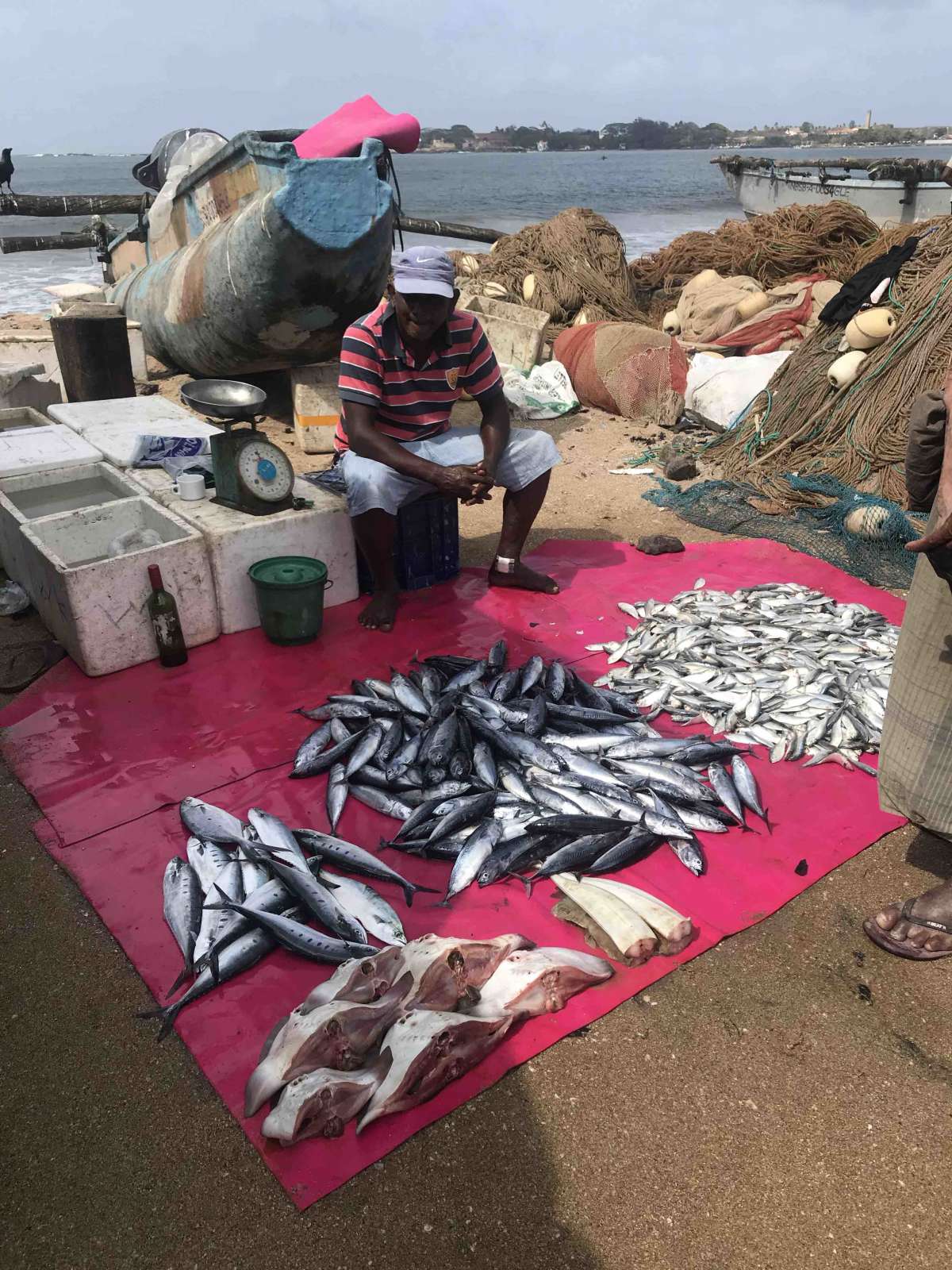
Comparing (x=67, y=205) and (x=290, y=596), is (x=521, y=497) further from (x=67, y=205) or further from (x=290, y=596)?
(x=67, y=205)

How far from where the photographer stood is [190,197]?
9.45 metres

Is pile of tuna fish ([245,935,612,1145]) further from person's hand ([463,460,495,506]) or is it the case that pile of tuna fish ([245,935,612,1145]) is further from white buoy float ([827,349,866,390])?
white buoy float ([827,349,866,390])

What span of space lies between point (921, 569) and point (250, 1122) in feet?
8.83

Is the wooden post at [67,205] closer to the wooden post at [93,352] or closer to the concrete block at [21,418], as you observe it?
the wooden post at [93,352]

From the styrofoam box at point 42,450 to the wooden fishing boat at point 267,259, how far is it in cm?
219

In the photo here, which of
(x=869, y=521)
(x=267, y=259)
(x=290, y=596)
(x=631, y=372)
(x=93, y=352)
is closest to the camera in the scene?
(x=290, y=596)

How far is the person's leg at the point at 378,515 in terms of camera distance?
16.2 feet

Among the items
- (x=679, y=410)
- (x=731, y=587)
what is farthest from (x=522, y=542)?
→ (x=679, y=410)

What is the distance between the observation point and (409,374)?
508cm

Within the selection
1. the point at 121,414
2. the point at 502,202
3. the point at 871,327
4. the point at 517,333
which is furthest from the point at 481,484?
the point at 502,202

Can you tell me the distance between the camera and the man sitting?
483cm

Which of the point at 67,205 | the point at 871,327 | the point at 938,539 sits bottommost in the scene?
the point at 871,327

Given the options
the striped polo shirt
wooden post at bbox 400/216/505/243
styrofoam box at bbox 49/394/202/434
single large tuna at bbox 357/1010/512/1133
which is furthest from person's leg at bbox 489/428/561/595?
wooden post at bbox 400/216/505/243

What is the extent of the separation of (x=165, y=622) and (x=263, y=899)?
6.77 feet
